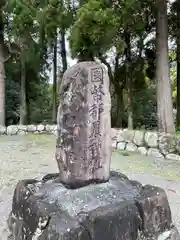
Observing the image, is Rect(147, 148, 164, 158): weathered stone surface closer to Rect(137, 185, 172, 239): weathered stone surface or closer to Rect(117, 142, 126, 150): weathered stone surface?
Rect(117, 142, 126, 150): weathered stone surface

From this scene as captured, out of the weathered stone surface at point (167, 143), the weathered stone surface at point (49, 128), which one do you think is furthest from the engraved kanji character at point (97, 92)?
the weathered stone surface at point (49, 128)

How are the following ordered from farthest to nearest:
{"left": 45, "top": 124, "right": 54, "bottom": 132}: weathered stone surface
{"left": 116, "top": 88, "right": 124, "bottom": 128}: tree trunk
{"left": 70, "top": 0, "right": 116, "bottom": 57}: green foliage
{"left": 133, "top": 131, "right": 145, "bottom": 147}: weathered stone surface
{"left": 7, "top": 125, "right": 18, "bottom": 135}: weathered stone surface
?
{"left": 116, "top": 88, "right": 124, "bottom": 128}: tree trunk < {"left": 7, "top": 125, "right": 18, "bottom": 135}: weathered stone surface < {"left": 45, "top": 124, "right": 54, "bottom": 132}: weathered stone surface < {"left": 133, "top": 131, "right": 145, "bottom": 147}: weathered stone surface < {"left": 70, "top": 0, "right": 116, "bottom": 57}: green foliage

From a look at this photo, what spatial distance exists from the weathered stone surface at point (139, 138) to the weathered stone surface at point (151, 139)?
133 mm

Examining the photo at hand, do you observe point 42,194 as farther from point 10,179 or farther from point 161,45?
point 161,45

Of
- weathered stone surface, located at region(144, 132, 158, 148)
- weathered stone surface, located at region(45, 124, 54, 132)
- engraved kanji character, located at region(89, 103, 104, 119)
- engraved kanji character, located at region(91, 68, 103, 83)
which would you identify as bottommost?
weathered stone surface, located at region(144, 132, 158, 148)

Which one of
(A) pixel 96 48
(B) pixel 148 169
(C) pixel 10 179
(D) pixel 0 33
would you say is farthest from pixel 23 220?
(D) pixel 0 33

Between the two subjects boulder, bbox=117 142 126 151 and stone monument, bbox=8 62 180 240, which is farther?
boulder, bbox=117 142 126 151

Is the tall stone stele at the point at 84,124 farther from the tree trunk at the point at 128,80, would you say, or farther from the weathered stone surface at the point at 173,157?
the tree trunk at the point at 128,80

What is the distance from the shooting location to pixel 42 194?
307 centimetres

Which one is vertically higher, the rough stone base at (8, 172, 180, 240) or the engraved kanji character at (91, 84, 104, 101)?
the engraved kanji character at (91, 84, 104, 101)

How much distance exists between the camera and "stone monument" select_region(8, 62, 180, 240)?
9.07 ft

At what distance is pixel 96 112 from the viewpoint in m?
2.97

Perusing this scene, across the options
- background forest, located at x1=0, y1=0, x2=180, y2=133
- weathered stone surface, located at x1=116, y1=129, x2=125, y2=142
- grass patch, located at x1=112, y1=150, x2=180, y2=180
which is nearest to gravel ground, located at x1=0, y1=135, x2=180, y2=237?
grass patch, located at x1=112, y1=150, x2=180, y2=180

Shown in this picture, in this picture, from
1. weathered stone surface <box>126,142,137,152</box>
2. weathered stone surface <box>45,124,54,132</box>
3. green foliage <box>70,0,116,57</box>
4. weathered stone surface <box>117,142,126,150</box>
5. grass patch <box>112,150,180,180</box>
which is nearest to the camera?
grass patch <box>112,150,180,180</box>
